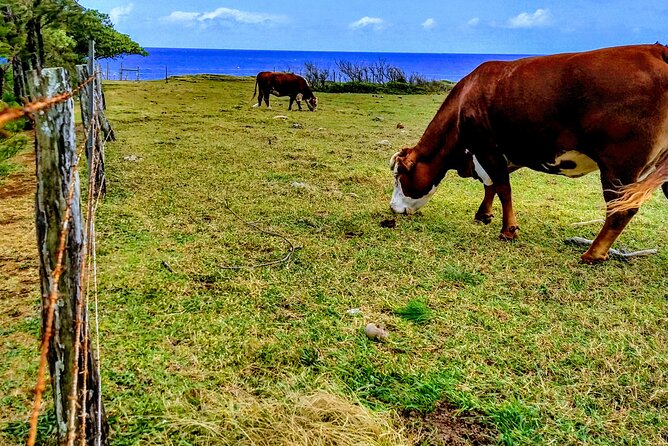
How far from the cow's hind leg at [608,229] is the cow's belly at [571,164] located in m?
0.29

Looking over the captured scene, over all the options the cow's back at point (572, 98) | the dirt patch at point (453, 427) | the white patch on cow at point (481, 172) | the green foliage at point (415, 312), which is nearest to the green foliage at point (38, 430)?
the dirt patch at point (453, 427)

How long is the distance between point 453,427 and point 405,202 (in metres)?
3.53

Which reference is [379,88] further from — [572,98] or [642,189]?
[642,189]

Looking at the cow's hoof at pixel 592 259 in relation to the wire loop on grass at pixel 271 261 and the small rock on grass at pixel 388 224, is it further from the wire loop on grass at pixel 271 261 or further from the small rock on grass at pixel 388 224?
the wire loop on grass at pixel 271 261

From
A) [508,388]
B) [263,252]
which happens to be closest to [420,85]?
[263,252]

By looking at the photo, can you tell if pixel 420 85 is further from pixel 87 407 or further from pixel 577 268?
pixel 87 407

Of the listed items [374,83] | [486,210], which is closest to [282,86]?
[374,83]

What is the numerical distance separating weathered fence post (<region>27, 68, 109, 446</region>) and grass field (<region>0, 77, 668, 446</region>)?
2.23 ft

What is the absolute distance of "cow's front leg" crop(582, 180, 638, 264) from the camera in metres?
4.26

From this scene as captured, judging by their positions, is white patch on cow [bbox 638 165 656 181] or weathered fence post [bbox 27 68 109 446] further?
white patch on cow [bbox 638 165 656 181]

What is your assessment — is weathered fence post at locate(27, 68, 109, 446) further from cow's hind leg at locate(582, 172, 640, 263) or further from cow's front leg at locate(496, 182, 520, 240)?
cow's front leg at locate(496, 182, 520, 240)

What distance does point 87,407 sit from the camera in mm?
1854

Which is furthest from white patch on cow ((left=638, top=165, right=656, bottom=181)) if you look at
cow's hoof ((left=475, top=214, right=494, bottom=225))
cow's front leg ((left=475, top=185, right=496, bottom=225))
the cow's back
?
cow's hoof ((left=475, top=214, right=494, bottom=225))

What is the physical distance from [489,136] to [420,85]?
70.0 feet
